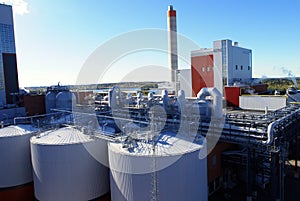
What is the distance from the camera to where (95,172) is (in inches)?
419

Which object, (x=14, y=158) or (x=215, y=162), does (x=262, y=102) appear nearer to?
(x=215, y=162)

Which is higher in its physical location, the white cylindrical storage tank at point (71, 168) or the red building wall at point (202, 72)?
the red building wall at point (202, 72)

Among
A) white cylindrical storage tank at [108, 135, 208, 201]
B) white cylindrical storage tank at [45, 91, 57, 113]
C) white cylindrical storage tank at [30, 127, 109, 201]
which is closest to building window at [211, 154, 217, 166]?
white cylindrical storage tank at [108, 135, 208, 201]

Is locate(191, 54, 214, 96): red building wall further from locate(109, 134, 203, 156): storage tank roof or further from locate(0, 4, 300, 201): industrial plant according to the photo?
locate(109, 134, 203, 156): storage tank roof

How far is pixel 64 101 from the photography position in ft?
58.6

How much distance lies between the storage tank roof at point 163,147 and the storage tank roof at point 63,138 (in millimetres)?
2024

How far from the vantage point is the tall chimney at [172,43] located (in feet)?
96.2

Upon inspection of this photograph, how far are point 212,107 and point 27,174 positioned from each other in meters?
11.0

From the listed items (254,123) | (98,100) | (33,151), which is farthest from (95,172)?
(98,100)

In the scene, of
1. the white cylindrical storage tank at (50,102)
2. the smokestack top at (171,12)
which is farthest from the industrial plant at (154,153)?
the smokestack top at (171,12)

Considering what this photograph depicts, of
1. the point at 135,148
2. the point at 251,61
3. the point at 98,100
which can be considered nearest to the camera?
the point at 135,148

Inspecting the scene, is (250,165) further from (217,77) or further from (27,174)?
(217,77)

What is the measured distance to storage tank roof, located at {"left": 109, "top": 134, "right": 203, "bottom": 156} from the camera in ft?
27.1

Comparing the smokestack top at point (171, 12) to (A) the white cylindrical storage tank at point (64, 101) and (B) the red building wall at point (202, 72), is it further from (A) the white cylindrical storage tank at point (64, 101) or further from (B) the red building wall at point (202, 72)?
(A) the white cylindrical storage tank at point (64, 101)
